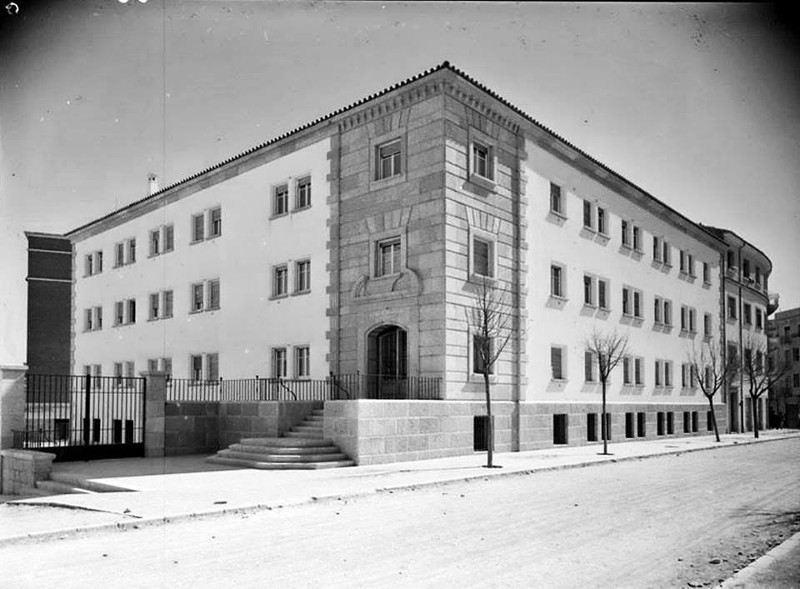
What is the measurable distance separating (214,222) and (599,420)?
18.7 m

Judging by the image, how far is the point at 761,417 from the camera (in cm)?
5156

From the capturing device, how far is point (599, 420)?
32781mm

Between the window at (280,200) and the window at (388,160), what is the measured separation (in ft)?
17.1

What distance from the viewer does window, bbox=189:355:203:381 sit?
34.5 metres

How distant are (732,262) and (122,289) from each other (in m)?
32.9

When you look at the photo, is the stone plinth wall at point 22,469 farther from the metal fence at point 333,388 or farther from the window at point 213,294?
the window at point 213,294

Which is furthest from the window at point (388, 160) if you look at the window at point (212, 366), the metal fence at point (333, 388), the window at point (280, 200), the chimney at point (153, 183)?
the chimney at point (153, 183)

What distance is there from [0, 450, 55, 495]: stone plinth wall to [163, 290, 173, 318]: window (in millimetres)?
19096

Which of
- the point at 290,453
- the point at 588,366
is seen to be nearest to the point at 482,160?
the point at 588,366

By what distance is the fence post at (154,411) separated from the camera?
74.7ft

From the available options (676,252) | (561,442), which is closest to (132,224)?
(561,442)

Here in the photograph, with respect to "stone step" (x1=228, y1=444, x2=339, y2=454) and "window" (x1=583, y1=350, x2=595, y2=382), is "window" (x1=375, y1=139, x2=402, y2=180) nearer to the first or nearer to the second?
"stone step" (x1=228, y1=444, x2=339, y2=454)

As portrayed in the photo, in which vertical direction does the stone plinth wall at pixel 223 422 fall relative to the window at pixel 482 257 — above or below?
below

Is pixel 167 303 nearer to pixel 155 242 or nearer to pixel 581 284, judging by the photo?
pixel 155 242
